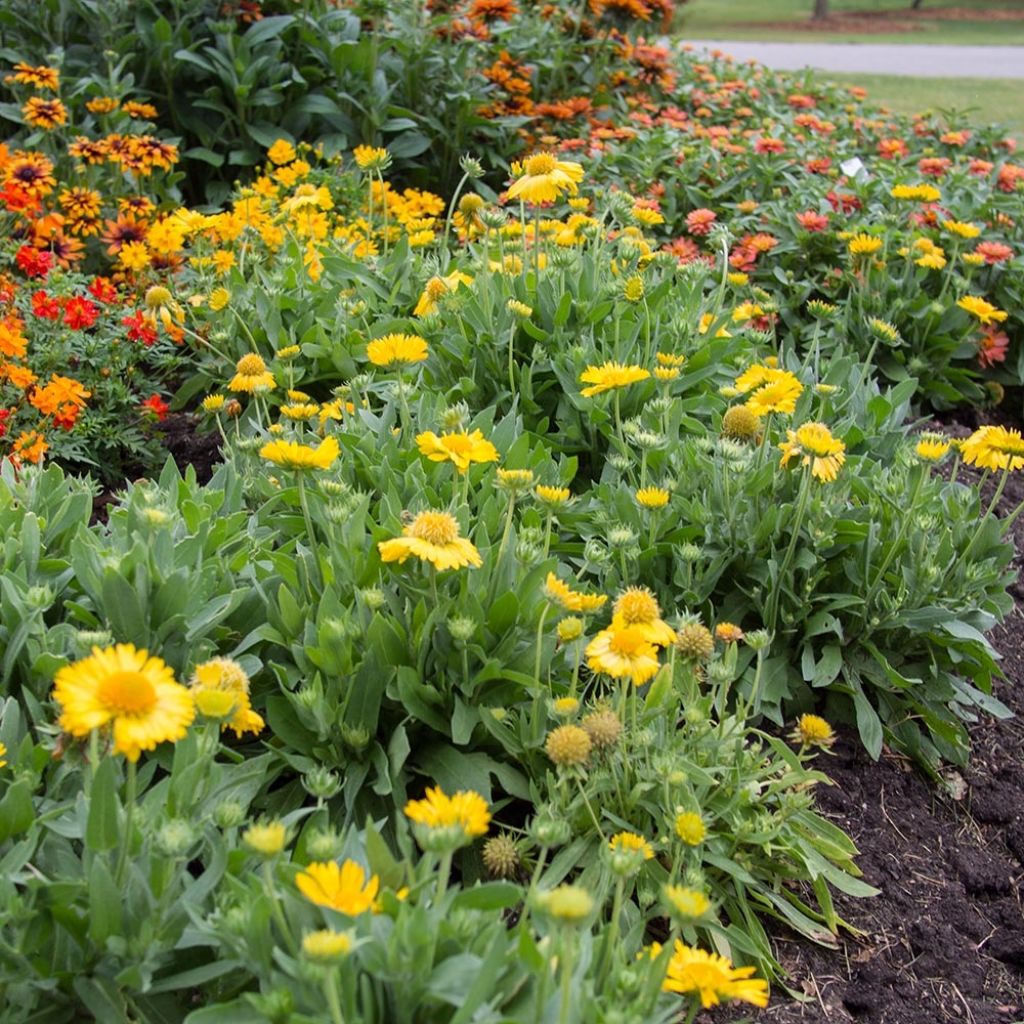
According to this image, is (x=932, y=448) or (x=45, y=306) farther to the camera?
(x=45, y=306)

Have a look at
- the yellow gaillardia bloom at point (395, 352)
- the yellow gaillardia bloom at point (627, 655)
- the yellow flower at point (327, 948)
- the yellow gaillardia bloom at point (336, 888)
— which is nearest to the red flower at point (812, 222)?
the yellow gaillardia bloom at point (395, 352)

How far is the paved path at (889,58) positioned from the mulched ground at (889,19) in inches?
142

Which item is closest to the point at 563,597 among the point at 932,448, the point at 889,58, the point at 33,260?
the point at 932,448

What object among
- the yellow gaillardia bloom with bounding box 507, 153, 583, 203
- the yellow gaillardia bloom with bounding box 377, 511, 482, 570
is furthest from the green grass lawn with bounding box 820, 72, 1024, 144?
the yellow gaillardia bloom with bounding box 377, 511, 482, 570

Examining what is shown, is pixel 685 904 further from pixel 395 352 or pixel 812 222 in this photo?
pixel 812 222

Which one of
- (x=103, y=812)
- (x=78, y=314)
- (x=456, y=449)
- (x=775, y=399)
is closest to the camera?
(x=103, y=812)

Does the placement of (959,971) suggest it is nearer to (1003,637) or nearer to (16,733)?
(1003,637)

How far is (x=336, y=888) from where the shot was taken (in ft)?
4.56

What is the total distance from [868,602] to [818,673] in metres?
0.19

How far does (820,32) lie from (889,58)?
6003 millimetres

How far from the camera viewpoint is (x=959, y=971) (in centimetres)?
213

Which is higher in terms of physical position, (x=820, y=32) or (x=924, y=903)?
(x=924, y=903)

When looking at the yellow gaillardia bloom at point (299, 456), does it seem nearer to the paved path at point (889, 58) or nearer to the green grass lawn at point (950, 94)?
the green grass lawn at point (950, 94)

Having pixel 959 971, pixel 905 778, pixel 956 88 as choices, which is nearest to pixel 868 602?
pixel 905 778
